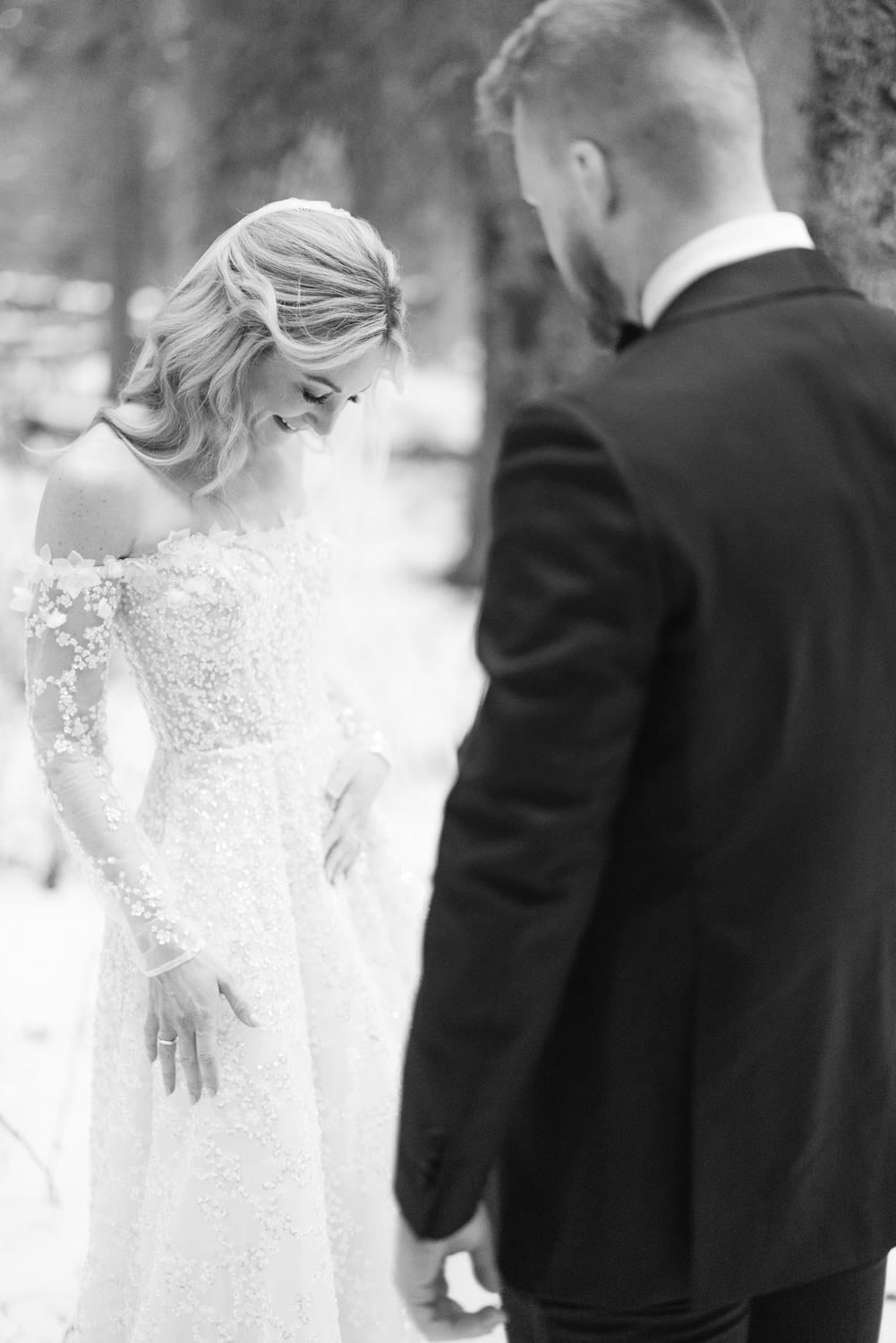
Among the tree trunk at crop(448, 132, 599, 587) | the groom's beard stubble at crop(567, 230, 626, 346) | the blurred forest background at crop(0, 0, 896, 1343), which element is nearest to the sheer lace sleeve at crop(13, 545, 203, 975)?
the blurred forest background at crop(0, 0, 896, 1343)

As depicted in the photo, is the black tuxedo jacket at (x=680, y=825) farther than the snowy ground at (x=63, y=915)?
No

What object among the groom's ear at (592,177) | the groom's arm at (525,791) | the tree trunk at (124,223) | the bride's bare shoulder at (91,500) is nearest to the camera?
the groom's arm at (525,791)

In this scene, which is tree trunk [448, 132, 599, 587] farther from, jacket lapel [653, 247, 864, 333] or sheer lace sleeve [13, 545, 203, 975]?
jacket lapel [653, 247, 864, 333]

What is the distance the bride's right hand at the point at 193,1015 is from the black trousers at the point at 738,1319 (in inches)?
26.2

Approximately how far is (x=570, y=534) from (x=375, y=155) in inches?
238

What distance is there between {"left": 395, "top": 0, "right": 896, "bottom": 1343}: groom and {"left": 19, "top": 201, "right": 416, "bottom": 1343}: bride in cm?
72

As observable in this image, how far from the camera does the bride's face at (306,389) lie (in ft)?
6.31

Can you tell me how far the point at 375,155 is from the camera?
658 centimetres

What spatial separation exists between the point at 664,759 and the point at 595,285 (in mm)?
431

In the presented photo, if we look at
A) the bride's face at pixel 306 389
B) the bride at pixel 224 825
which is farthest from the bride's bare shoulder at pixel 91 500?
the bride's face at pixel 306 389

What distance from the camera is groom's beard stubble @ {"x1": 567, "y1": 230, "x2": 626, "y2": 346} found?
119cm

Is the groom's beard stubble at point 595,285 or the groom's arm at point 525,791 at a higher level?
the groom's beard stubble at point 595,285

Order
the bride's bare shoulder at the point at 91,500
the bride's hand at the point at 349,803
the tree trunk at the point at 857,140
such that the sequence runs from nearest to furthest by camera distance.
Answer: the bride's bare shoulder at the point at 91,500 → the bride's hand at the point at 349,803 → the tree trunk at the point at 857,140

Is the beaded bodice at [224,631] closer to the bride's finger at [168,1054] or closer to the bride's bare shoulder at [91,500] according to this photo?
the bride's bare shoulder at [91,500]
